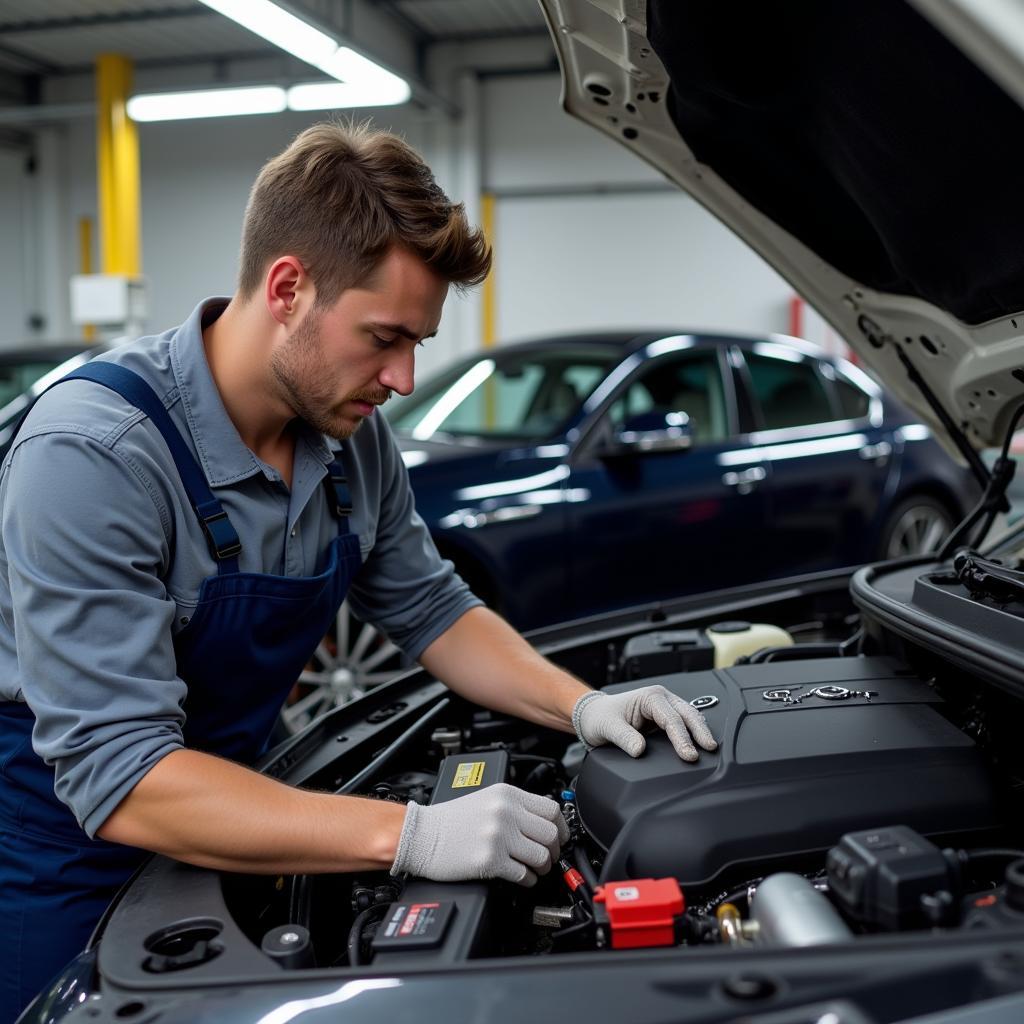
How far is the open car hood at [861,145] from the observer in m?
1.20

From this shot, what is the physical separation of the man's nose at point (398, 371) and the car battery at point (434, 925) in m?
0.57

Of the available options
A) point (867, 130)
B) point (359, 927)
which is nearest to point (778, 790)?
point (359, 927)

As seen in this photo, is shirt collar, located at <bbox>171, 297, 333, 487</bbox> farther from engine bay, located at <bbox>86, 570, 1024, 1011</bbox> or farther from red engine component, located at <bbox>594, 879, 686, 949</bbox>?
red engine component, located at <bbox>594, 879, 686, 949</bbox>

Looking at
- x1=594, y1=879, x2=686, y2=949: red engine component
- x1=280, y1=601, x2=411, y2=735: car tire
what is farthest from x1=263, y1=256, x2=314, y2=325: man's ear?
x1=280, y1=601, x2=411, y2=735: car tire

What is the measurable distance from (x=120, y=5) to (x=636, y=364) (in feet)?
23.7

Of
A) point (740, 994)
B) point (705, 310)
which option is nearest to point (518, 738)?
point (740, 994)

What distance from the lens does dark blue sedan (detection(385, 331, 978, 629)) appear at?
11.8 ft

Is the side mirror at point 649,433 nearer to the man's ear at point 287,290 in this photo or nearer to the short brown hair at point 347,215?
the short brown hair at point 347,215

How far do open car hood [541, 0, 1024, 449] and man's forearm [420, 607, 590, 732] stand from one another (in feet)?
2.72

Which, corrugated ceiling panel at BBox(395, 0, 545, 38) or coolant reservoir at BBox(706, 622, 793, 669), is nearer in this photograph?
coolant reservoir at BBox(706, 622, 793, 669)

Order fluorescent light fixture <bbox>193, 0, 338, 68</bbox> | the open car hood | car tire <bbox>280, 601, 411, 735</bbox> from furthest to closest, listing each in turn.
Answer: fluorescent light fixture <bbox>193, 0, 338, 68</bbox>, car tire <bbox>280, 601, 411, 735</bbox>, the open car hood

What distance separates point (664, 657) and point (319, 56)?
20.4 feet

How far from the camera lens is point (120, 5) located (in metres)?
9.05

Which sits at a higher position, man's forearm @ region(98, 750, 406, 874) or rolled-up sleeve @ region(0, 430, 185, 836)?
rolled-up sleeve @ region(0, 430, 185, 836)
